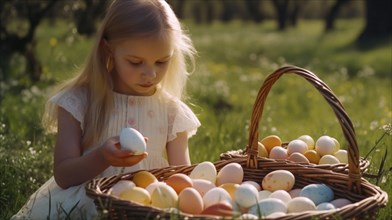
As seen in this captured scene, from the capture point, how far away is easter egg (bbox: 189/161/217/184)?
3.16 meters

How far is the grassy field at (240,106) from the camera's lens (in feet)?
13.6

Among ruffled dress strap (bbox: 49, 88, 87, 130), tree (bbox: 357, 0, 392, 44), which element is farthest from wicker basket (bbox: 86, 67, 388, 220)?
tree (bbox: 357, 0, 392, 44)

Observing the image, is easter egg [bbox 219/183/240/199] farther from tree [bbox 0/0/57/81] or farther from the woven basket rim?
tree [bbox 0/0/57/81]

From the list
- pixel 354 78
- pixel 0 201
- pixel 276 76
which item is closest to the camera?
pixel 276 76

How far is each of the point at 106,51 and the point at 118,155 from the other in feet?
2.46

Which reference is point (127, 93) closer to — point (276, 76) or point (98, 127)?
point (98, 127)

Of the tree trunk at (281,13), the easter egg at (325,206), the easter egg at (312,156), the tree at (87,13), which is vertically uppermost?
the easter egg at (325,206)

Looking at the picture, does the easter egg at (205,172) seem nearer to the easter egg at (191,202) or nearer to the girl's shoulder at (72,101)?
the easter egg at (191,202)

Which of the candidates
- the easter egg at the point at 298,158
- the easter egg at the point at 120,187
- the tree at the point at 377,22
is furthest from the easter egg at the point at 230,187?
the tree at the point at 377,22

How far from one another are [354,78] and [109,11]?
786 centimetres

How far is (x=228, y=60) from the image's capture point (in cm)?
1402

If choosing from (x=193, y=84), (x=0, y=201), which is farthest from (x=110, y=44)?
(x=193, y=84)

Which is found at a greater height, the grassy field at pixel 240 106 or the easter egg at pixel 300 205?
the easter egg at pixel 300 205

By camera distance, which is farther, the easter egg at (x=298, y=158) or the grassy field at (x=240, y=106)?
the grassy field at (x=240, y=106)
